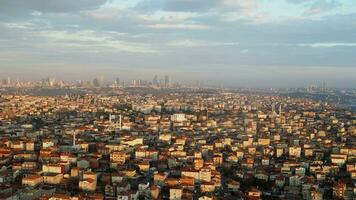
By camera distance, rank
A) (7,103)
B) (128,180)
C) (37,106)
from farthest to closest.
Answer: (7,103), (37,106), (128,180)

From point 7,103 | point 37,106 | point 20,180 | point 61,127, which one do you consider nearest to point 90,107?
point 37,106

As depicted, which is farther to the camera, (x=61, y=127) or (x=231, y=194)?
(x=61, y=127)

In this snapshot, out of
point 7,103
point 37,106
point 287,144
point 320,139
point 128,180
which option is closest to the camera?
point 128,180

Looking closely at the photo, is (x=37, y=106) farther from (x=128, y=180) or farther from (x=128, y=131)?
(x=128, y=180)

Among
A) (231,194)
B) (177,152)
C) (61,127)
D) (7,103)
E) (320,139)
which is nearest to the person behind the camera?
(231,194)

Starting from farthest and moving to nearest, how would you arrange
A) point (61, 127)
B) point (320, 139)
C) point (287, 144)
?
point (61, 127) → point (320, 139) → point (287, 144)

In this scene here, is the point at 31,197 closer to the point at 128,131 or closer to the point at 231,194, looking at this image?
the point at 231,194

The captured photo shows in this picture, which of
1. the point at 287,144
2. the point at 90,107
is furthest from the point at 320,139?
the point at 90,107

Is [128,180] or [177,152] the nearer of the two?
[128,180]
